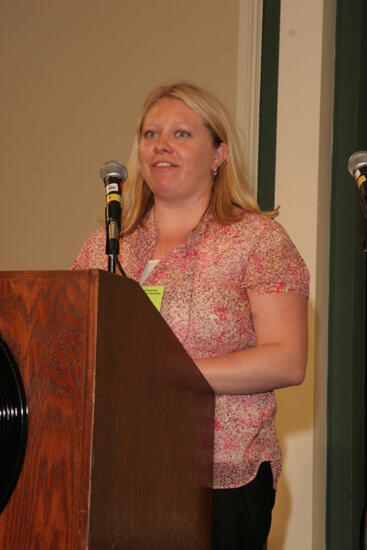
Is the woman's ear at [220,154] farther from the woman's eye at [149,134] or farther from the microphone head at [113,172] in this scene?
the microphone head at [113,172]

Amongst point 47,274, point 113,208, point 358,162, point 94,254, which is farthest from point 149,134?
point 47,274

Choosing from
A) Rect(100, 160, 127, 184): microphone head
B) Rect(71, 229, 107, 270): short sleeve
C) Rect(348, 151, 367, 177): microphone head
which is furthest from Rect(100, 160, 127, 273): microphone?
Rect(348, 151, 367, 177): microphone head

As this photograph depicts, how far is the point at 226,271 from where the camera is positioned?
2008mm

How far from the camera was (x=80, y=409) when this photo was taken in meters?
1.01

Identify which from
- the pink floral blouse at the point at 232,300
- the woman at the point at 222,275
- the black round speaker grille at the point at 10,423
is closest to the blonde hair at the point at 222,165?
the woman at the point at 222,275

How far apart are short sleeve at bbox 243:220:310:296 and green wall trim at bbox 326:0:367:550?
1.17 meters

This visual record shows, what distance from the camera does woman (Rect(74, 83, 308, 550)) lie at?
182 cm

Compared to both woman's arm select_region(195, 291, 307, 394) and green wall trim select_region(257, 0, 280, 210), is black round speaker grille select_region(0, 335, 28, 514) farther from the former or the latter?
green wall trim select_region(257, 0, 280, 210)

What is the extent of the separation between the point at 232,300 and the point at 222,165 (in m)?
0.55

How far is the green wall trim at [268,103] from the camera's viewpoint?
3.32 m

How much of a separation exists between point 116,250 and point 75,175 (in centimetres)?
212

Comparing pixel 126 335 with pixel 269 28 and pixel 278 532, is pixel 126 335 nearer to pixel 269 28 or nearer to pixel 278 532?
pixel 278 532

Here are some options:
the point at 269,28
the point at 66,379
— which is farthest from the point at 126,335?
the point at 269,28

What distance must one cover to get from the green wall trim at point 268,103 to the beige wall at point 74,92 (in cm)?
20
